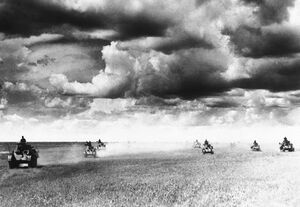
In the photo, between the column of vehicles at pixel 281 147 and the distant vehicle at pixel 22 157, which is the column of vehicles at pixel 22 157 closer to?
the distant vehicle at pixel 22 157

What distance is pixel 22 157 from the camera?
36.7 metres

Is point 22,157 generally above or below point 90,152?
below

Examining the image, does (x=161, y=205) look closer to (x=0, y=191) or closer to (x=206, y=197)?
(x=206, y=197)

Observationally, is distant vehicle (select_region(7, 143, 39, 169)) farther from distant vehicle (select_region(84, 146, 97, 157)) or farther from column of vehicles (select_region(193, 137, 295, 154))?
column of vehicles (select_region(193, 137, 295, 154))

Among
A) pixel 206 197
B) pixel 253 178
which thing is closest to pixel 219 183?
pixel 253 178

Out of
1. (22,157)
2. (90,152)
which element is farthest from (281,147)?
(22,157)

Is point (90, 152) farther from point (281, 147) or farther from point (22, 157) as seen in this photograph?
point (281, 147)

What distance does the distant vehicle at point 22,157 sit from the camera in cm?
3650

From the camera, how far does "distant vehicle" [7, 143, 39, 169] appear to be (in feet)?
120

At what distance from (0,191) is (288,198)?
13167 millimetres

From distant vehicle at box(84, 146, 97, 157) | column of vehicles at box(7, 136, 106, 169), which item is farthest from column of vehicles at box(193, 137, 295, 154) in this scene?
column of vehicles at box(7, 136, 106, 169)

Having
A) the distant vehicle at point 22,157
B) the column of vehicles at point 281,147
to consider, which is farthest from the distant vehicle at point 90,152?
the distant vehicle at point 22,157

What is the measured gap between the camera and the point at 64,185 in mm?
21375

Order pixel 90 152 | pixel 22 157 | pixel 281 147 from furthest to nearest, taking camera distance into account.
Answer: pixel 281 147 → pixel 90 152 → pixel 22 157
